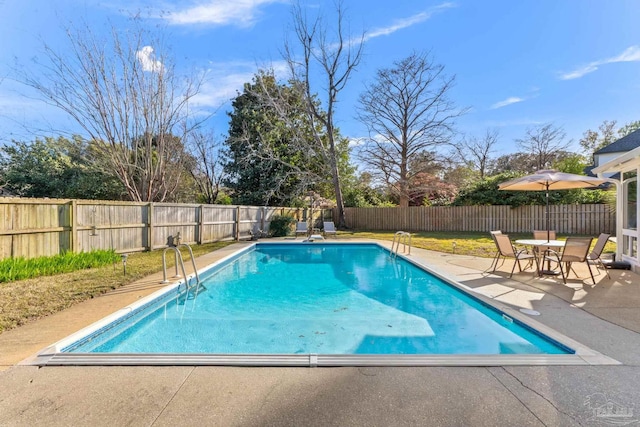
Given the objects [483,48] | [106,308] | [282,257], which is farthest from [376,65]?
[106,308]

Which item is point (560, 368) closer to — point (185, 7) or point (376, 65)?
point (185, 7)

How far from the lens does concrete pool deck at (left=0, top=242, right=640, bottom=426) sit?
5.83ft

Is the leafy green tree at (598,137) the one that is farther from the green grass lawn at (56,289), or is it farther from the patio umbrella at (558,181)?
the green grass lawn at (56,289)

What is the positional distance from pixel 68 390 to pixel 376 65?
20.7 metres

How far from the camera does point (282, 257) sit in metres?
9.84

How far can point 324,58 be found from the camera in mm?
16641

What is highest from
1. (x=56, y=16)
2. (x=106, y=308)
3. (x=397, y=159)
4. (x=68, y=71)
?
(x=56, y=16)

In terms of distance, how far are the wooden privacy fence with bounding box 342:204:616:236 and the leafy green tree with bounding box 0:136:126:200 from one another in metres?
14.0

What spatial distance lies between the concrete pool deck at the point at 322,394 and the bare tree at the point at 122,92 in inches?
405

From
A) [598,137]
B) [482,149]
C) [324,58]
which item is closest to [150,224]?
[324,58]

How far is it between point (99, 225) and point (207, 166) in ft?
42.0

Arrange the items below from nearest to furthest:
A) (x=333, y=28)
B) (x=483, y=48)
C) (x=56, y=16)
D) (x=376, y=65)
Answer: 1. (x=56, y=16)
2. (x=483, y=48)
3. (x=333, y=28)
4. (x=376, y=65)

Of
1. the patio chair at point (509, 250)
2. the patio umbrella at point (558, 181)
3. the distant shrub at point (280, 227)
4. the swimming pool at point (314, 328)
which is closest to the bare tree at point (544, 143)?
the patio umbrella at point (558, 181)

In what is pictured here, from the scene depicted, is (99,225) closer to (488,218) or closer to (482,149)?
(488,218)
